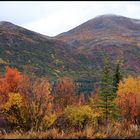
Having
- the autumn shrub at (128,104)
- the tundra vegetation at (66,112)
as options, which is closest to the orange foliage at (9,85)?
the tundra vegetation at (66,112)

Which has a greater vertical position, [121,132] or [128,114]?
[121,132]

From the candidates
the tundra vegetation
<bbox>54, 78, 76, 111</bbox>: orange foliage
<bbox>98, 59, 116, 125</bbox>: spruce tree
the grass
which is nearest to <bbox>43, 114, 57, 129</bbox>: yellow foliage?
the tundra vegetation

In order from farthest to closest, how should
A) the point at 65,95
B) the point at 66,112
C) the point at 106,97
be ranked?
the point at 65,95 < the point at 106,97 < the point at 66,112

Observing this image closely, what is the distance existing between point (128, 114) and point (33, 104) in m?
45.7

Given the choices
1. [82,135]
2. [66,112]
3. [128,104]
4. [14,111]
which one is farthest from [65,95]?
[82,135]

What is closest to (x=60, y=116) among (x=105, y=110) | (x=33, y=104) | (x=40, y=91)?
(x=105, y=110)

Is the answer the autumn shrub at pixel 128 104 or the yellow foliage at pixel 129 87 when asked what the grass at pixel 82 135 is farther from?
the yellow foliage at pixel 129 87

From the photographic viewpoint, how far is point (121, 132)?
14977 mm

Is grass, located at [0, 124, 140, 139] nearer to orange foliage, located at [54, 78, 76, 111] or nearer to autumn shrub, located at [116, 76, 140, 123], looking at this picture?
autumn shrub, located at [116, 76, 140, 123]

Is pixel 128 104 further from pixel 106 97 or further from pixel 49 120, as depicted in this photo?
pixel 49 120

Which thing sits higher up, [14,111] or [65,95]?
[14,111]

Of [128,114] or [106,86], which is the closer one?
[106,86]

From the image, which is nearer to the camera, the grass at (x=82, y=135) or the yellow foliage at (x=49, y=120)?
the grass at (x=82, y=135)

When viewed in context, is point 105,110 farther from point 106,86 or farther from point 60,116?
point 60,116
